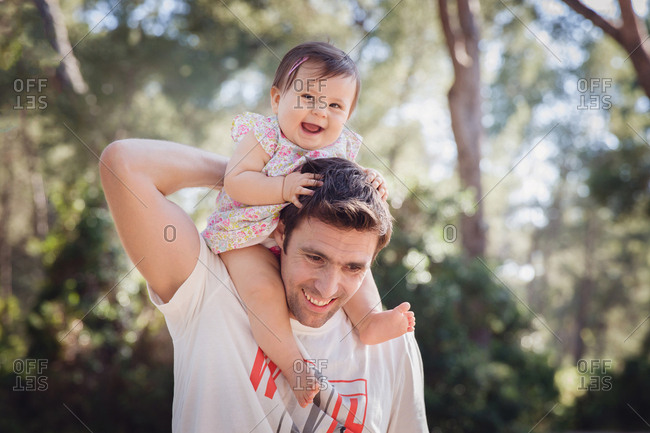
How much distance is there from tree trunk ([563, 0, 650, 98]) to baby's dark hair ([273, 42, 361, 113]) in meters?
5.28

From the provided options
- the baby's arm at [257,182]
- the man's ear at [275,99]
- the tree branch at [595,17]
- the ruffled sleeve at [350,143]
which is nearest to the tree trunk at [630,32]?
the tree branch at [595,17]

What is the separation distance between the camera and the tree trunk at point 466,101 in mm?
9383

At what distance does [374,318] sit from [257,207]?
58cm

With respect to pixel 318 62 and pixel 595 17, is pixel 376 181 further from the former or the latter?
pixel 595 17

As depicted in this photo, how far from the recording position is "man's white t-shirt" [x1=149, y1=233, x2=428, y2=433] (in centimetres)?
184

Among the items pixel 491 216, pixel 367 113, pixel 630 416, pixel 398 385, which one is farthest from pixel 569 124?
pixel 398 385

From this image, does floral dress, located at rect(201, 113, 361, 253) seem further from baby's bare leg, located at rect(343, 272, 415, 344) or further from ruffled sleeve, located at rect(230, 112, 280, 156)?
baby's bare leg, located at rect(343, 272, 415, 344)

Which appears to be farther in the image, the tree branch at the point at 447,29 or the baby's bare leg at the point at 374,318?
the tree branch at the point at 447,29

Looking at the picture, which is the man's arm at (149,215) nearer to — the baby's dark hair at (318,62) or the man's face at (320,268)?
the man's face at (320,268)

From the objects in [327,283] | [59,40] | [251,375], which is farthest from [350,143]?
[59,40]

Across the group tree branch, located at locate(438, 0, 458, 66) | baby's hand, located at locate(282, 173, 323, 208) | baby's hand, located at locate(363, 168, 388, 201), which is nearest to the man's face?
baby's hand, located at locate(282, 173, 323, 208)

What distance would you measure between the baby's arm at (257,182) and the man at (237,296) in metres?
0.06

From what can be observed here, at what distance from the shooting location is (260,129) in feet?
6.88

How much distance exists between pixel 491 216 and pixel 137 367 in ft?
67.1
